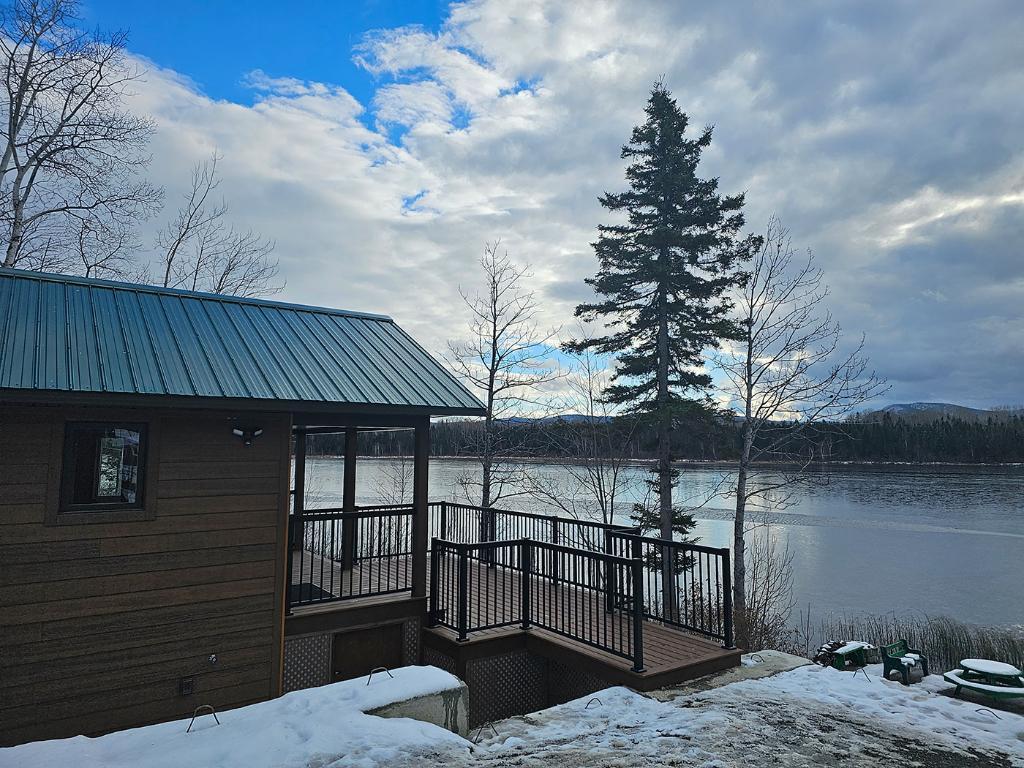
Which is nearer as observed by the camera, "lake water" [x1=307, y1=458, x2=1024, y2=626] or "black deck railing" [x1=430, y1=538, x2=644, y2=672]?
"black deck railing" [x1=430, y1=538, x2=644, y2=672]

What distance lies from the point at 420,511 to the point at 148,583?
2.76 metres

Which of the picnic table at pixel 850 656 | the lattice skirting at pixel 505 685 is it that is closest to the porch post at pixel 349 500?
the lattice skirting at pixel 505 685

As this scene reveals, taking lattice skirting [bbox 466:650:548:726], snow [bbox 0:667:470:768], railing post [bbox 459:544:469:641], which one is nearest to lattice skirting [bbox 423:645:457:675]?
lattice skirting [bbox 466:650:548:726]

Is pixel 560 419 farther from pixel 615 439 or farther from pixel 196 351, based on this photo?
pixel 196 351

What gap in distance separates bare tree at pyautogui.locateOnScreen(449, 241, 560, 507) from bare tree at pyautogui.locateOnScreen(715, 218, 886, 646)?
473 cm

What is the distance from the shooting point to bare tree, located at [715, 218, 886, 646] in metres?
13.8

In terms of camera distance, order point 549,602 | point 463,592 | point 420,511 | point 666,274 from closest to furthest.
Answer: point 463,592
point 420,511
point 549,602
point 666,274

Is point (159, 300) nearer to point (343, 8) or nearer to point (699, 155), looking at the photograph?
point (343, 8)

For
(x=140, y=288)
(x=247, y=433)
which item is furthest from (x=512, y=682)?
(x=140, y=288)

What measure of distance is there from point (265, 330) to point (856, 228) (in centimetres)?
1674

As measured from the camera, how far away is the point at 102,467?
5.17m

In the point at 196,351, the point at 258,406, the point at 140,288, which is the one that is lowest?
the point at 258,406

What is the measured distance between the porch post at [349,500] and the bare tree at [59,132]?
979 cm

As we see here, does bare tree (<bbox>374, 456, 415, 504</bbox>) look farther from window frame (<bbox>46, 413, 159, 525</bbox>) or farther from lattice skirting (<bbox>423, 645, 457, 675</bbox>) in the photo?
window frame (<bbox>46, 413, 159, 525</bbox>)
